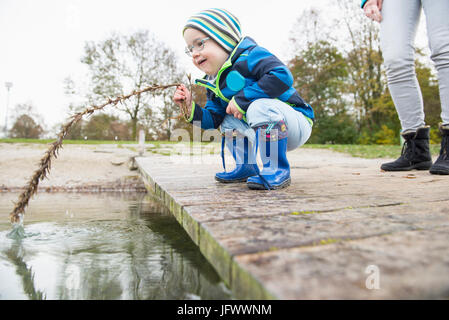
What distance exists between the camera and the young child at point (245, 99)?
5.23 ft

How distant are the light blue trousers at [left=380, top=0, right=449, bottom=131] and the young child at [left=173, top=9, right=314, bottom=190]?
929 mm

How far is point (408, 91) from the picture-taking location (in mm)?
2279

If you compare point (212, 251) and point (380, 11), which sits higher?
point (380, 11)

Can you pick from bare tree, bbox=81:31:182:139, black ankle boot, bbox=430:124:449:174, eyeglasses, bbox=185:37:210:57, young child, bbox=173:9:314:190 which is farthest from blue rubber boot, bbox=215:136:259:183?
bare tree, bbox=81:31:182:139

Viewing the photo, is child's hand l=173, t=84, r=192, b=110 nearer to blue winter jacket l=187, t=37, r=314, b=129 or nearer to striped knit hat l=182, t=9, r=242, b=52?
blue winter jacket l=187, t=37, r=314, b=129

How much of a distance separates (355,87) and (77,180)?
15.1 m

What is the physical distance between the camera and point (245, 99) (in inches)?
64.4

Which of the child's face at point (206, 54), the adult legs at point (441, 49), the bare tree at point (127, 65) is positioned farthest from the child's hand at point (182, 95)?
the bare tree at point (127, 65)

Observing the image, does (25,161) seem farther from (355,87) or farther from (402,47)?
(355,87)

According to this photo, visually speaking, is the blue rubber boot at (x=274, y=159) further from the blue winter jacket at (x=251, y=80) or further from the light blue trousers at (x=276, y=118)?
the blue winter jacket at (x=251, y=80)

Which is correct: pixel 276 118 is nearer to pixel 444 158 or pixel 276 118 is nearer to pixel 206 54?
pixel 206 54

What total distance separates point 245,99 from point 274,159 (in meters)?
0.36
